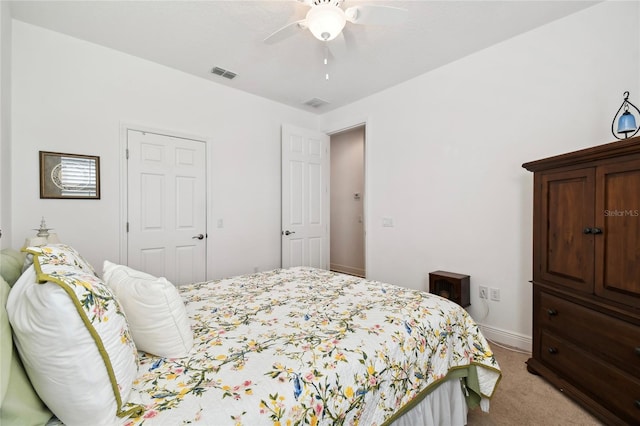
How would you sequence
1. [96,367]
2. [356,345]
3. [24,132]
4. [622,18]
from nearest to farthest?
[96,367] < [356,345] < [622,18] < [24,132]

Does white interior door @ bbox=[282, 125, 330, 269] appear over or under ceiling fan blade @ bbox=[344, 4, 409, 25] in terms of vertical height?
under

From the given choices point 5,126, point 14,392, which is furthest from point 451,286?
point 5,126

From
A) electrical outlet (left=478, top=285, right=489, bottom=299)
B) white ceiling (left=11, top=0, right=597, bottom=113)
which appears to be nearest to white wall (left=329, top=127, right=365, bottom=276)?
white ceiling (left=11, top=0, right=597, bottom=113)

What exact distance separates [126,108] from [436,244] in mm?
3437

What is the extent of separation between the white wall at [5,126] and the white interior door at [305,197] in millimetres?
2530

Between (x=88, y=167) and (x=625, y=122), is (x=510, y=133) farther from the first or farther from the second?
(x=88, y=167)

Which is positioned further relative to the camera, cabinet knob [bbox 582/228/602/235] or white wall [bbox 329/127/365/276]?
white wall [bbox 329/127/365/276]

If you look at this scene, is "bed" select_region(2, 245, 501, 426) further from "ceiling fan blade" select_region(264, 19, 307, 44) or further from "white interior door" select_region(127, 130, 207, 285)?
"ceiling fan blade" select_region(264, 19, 307, 44)

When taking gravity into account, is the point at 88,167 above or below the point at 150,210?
above

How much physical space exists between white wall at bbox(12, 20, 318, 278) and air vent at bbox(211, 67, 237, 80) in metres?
0.25

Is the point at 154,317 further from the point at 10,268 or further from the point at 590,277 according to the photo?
the point at 590,277

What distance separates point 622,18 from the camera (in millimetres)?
2068

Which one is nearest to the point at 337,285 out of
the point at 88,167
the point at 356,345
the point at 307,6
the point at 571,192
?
the point at 356,345

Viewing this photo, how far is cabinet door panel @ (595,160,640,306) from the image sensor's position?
1513 millimetres
